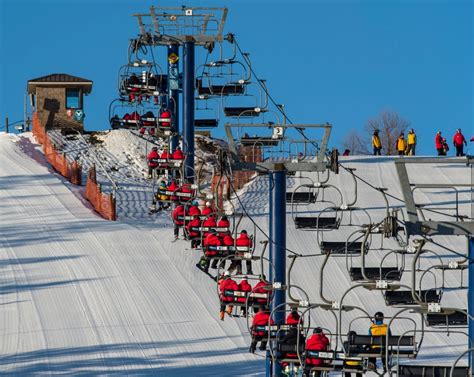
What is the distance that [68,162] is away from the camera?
5172 cm

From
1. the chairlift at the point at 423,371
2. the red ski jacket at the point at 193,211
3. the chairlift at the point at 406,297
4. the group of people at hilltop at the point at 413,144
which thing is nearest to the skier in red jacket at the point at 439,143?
the group of people at hilltop at the point at 413,144

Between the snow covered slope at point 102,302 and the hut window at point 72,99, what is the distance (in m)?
15.0

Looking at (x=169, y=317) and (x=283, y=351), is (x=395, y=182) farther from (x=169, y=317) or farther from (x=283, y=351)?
(x=283, y=351)

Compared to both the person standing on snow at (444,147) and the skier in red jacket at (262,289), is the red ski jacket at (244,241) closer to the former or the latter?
the skier in red jacket at (262,289)

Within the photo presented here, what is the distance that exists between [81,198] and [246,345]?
1421 cm

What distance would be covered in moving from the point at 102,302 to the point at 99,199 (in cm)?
949

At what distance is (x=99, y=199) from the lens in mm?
44969

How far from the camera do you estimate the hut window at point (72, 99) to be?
197ft

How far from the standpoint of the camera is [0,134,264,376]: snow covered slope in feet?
104

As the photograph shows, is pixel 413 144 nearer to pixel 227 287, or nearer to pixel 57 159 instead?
pixel 57 159

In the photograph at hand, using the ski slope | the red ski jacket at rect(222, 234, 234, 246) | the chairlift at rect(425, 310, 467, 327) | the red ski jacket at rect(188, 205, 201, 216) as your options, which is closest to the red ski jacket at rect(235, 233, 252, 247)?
the red ski jacket at rect(222, 234, 234, 246)

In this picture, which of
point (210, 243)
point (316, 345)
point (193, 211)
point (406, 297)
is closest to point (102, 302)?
point (193, 211)

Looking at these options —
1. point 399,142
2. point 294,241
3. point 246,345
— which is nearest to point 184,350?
point 246,345

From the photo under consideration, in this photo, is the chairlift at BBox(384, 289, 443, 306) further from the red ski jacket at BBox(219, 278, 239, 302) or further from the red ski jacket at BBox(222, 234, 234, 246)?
the red ski jacket at BBox(222, 234, 234, 246)
